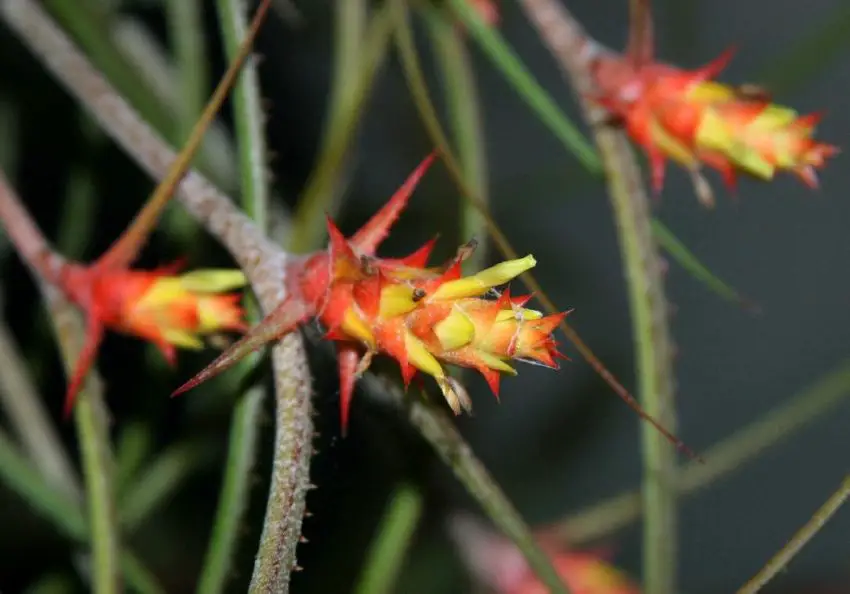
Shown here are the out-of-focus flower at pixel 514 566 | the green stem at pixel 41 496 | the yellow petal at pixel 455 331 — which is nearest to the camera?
the yellow petal at pixel 455 331

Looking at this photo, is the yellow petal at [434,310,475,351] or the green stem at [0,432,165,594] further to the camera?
the green stem at [0,432,165,594]

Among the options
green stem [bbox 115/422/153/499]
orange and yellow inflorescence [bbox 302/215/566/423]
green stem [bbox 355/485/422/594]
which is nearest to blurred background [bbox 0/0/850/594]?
green stem [bbox 115/422/153/499]

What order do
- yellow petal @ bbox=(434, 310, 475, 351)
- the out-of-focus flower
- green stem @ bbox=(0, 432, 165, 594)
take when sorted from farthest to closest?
the out-of-focus flower
green stem @ bbox=(0, 432, 165, 594)
yellow petal @ bbox=(434, 310, 475, 351)

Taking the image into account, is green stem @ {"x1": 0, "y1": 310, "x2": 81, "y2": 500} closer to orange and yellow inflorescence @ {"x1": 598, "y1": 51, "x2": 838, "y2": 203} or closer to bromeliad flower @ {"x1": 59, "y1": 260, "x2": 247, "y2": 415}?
bromeliad flower @ {"x1": 59, "y1": 260, "x2": 247, "y2": 415}

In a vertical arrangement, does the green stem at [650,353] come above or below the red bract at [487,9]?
below

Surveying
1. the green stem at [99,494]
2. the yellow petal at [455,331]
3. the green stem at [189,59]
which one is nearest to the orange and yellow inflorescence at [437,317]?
the yellow petal at [455,331]

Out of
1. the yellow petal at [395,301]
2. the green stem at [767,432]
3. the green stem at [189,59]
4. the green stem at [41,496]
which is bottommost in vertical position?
the green stem at [767,432]

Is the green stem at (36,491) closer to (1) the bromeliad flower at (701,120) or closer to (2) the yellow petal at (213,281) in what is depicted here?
(2) the yellow petal at (213,281)
